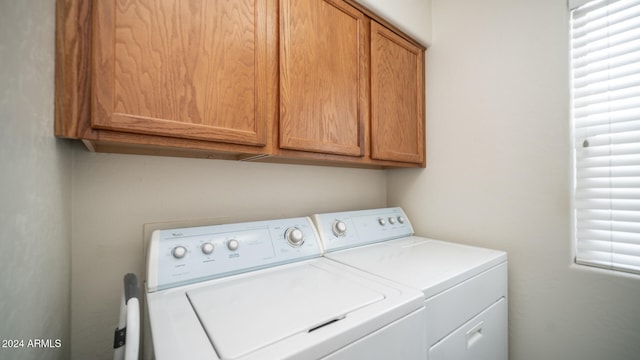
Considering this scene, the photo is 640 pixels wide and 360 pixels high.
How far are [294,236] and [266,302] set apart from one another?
407 mm

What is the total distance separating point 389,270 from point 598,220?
0.92 meters

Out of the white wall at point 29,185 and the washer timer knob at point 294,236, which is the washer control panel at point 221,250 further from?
the white wall at point 29,185

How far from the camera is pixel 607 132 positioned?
3.32 feet

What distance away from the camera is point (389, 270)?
3.10 ft

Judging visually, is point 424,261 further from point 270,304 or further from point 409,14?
point 409,14

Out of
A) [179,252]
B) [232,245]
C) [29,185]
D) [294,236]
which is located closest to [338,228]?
[294,236]

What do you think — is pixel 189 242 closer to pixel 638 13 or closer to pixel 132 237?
pixel 132 237

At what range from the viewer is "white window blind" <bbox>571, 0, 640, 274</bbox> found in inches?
37.7

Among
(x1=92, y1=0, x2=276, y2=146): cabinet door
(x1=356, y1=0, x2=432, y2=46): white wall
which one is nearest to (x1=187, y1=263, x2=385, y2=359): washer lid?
(x1=92, y1=0, x2=276, y2=146): cabinet door

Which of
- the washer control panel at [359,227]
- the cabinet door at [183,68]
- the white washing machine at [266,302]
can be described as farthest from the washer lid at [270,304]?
the cabinet door at [183,68]

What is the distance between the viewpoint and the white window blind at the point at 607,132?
0.96 metres

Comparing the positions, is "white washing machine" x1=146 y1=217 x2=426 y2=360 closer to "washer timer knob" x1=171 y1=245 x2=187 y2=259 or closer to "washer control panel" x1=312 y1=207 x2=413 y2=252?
"washer timer knob" x1=171 y1=245 x2=187 y2=259

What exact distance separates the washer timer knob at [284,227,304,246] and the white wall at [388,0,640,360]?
93cm

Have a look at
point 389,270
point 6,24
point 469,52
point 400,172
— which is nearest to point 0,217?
point 6,24
